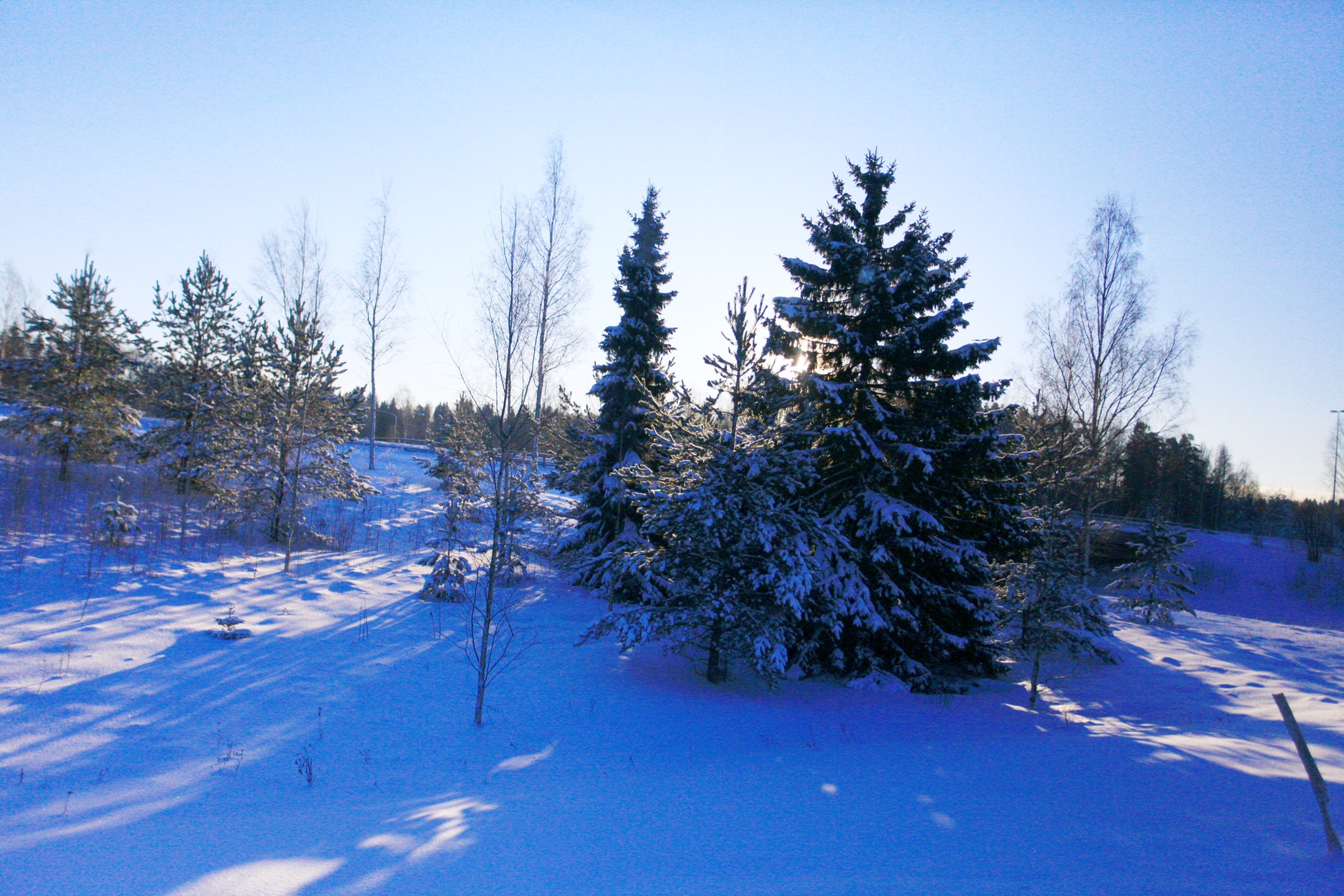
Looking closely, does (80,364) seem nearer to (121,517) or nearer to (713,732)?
(121,517)

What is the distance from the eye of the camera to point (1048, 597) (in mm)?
10992

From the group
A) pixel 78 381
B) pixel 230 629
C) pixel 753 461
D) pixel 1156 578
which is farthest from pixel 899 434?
pixel 78 381

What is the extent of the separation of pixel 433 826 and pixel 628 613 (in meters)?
5.33

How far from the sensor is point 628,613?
10.2 meters

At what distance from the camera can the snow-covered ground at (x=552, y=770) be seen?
14.3 feet

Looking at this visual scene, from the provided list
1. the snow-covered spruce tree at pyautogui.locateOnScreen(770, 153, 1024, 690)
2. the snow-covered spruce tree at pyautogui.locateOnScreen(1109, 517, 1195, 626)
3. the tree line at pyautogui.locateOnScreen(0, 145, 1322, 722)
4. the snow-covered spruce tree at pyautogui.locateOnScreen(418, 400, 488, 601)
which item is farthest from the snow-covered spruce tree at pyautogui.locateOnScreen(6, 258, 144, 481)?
the snow-covered spruce tree at pyautogui.locateOnScreen(1109, 517, 1195, 626)

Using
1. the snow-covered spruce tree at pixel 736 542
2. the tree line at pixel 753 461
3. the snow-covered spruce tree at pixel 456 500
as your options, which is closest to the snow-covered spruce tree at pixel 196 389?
the tree line at pixel 753 461

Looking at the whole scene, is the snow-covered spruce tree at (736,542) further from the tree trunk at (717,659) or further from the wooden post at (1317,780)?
the wooden post at (1317,780)

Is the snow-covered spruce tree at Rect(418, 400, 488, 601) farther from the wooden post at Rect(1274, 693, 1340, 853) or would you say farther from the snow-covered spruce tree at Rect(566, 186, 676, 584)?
the wooden post at Rect(1274, 693, 1340, 853)

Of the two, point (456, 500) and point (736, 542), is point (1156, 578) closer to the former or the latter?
point (736, 542)

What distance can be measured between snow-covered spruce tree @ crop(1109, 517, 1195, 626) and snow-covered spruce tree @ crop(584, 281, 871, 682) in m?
16.8

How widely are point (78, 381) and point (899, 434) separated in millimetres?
21631

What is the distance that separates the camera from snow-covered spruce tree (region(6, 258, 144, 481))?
16.7 meters

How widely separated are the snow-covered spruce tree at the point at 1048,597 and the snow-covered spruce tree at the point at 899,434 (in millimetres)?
668
